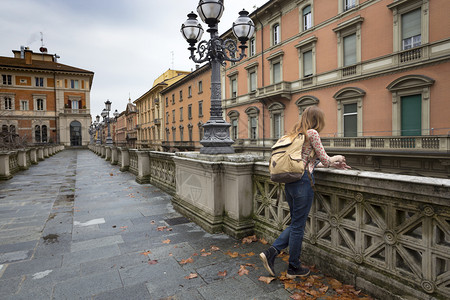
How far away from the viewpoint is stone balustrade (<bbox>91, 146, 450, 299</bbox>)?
2.20m

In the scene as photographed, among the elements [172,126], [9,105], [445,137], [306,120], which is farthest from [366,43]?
[9,105]

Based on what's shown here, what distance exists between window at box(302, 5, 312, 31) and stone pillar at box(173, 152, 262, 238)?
19.8m

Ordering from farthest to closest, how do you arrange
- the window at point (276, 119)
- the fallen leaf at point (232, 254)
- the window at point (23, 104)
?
the window at point (23, 104)
the window at point (276, 119)
the fallen leaf at point (232, 254)

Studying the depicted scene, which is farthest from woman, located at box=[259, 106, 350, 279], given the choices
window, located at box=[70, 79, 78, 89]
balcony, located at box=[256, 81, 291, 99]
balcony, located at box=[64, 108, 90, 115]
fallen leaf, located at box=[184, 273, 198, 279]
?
window, located at box=[70, 79, 78, 89]

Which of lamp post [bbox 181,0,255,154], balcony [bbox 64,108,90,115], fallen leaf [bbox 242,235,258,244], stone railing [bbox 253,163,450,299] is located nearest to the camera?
stone railing [bbox 253,163,450,299]

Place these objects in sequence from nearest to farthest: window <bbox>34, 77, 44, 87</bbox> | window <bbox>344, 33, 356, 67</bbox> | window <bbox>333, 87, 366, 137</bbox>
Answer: window <bbox>333, 87, 366, 137</bbox>, window <bbox>344, 33, 356, 67</bbox>, window <bbox>34, 77, 44, 87</bbox>

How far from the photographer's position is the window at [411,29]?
14523 mm

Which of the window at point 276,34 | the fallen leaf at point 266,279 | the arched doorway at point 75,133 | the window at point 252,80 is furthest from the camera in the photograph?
the arched doorway at point 75,133

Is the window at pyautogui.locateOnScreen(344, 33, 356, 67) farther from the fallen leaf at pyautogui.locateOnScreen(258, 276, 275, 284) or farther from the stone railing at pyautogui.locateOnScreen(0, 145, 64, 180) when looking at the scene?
the stone railing at pyautogui.locateOnScreen(0, 145, 64, 180)

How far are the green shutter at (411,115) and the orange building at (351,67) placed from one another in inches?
1.9

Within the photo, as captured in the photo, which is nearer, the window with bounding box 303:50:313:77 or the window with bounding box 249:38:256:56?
the window with bounding box 303:50:313:77

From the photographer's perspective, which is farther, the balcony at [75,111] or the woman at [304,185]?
the balcony at [75,111]

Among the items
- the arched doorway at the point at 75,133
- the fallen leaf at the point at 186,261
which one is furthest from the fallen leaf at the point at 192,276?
the arched doorway at the point at 75,133

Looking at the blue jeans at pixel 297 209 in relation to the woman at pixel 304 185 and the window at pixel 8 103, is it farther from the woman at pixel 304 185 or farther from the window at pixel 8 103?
the window at pixel 8 103
